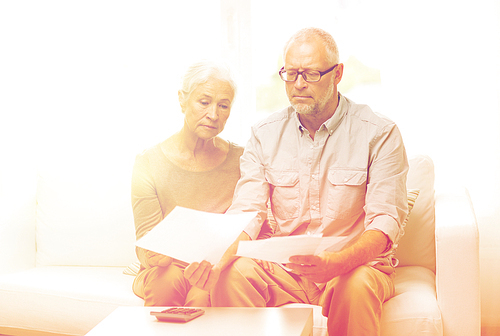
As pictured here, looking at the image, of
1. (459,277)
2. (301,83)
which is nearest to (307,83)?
(301,83)

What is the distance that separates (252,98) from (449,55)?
1.02m

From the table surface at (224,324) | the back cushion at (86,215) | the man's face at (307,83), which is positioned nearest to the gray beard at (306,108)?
the man's face at (307,83)

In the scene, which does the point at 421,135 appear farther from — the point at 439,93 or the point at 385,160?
the point at 385,160

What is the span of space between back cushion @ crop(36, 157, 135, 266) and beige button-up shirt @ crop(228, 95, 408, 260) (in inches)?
29.5

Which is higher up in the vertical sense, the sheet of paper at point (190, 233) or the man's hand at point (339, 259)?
the sheet of paper at point (190, 233)

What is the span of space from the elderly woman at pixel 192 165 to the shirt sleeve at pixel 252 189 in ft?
0.39

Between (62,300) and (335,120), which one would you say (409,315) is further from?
(62,300)

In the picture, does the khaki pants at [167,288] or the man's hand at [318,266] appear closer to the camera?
the man's hand at [318,266]

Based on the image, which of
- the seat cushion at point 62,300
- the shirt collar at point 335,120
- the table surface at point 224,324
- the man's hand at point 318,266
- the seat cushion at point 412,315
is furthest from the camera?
the seat cushion at point 62,300

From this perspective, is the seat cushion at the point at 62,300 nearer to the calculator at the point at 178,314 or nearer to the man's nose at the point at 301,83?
the calculator at the point at 178,314

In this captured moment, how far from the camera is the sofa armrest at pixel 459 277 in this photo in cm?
135

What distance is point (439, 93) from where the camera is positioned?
87.6 inches

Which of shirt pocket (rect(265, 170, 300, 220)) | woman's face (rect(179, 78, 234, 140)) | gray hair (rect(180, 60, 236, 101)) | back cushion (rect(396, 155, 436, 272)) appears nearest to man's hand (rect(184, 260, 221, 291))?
shirt pocket (rect(265, 170, 300, 220))

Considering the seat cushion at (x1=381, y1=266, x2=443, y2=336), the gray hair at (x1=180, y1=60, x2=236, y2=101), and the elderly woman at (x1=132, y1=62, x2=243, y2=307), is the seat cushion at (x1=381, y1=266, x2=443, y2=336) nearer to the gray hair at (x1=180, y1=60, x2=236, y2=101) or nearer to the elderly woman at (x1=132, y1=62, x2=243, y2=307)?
the elderly woman at (x1=132, y1=62, x2=243, y2=307)
